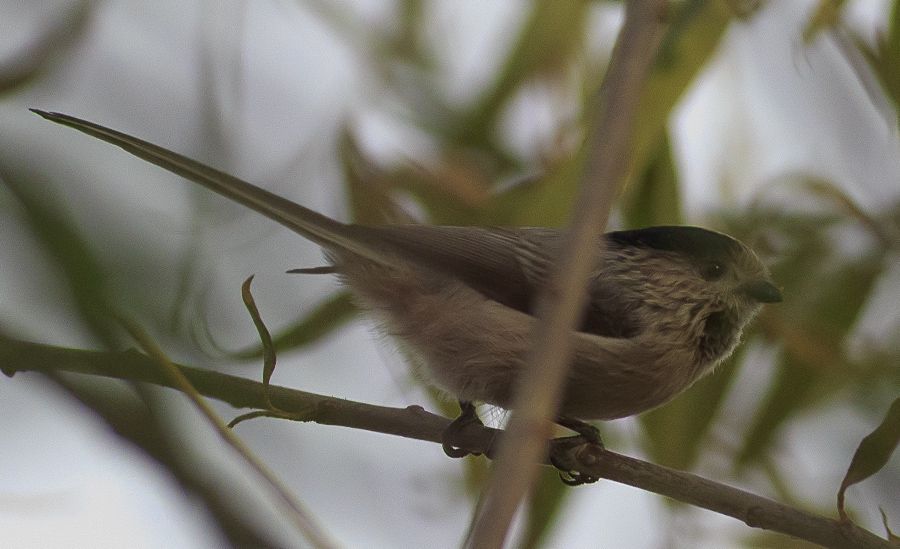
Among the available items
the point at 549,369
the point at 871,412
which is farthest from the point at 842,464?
the point at 549,369

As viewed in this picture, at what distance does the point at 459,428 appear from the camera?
1.74 meters

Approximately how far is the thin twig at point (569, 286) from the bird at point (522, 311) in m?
0.76

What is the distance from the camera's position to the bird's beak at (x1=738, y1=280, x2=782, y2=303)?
1.95m

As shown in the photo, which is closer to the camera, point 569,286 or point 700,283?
point 569,286

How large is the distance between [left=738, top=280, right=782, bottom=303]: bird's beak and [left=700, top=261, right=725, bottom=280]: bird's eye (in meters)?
0.05

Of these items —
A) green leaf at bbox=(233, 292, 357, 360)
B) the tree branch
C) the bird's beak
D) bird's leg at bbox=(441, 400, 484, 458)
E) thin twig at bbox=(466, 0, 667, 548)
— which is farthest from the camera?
the bird's beak

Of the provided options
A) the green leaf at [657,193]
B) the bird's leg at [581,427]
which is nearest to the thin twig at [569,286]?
the bird's leg at [581,427]

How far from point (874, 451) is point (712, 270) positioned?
73cm

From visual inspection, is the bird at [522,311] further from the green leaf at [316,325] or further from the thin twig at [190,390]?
the thin twig at [190,390]

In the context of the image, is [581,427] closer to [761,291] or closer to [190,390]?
[761,291]

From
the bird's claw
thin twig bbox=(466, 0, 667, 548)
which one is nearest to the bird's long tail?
the bird's claw

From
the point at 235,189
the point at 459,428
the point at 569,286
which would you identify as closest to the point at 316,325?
the point at 459,428

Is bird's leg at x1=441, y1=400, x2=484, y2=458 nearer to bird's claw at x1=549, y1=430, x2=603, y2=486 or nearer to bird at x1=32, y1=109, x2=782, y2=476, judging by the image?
bird at x1=32, y1=109, x2=782, y2=476

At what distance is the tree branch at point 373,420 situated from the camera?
1163 millimetres
